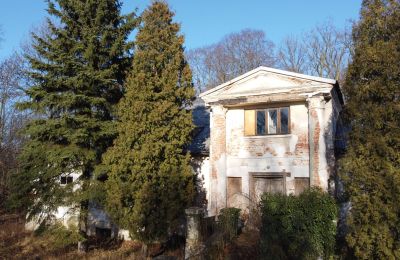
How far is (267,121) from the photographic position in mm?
13391

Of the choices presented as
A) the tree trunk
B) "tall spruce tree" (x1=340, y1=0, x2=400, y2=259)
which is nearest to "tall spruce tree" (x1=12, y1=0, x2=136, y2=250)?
the tree trunk

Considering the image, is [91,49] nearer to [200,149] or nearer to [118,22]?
[118,22]

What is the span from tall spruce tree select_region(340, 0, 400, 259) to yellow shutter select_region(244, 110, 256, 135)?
495cm

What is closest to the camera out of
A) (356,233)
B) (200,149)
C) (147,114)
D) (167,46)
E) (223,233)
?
(356,233)

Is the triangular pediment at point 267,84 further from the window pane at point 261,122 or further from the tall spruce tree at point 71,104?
the tall spruce tree at point 71,104

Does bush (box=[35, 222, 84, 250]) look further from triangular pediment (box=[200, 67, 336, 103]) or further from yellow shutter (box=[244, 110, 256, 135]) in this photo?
yellow shutter (box=[244, 110, 256, 135])

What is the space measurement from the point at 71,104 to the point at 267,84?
724 cm

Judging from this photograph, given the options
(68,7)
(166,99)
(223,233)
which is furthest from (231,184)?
(68,7)

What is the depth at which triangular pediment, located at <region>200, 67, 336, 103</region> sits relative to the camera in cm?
1212

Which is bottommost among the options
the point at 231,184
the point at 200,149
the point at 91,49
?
the point at 231,184

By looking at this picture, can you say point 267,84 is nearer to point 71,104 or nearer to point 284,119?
point 284,119

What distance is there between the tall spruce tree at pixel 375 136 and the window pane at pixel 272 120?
4.40m

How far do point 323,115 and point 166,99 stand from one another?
5598 millimetres

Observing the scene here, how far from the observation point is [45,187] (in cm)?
1262
